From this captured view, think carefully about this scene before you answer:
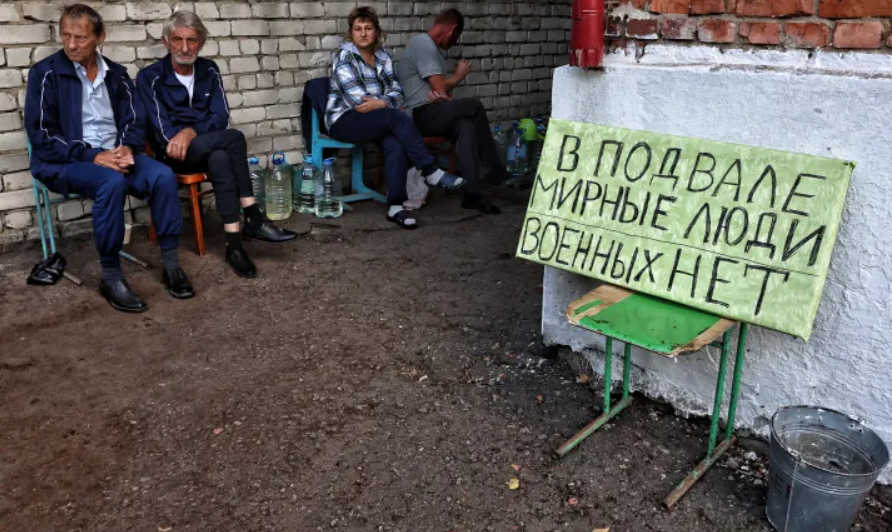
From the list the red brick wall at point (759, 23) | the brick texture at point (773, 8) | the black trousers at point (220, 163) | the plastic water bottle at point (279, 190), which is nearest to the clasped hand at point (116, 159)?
the black trousers at point (220, 163)

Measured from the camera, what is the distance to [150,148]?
503 centimetres

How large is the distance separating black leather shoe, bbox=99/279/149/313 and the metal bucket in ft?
10.5

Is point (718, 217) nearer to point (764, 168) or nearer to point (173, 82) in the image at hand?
point (764, 168)

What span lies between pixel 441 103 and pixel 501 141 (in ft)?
5.03

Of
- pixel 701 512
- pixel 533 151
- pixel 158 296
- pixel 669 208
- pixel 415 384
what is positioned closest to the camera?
pixel 701 512

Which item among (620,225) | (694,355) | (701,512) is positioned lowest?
(701,512)

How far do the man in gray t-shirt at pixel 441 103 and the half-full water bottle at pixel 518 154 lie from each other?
50.4 inches

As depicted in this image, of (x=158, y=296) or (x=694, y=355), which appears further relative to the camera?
(x=158, y=296)

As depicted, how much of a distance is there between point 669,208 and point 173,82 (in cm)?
330

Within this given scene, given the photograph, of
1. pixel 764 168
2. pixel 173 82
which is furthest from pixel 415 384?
pixel 173 82

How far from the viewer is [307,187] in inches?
238

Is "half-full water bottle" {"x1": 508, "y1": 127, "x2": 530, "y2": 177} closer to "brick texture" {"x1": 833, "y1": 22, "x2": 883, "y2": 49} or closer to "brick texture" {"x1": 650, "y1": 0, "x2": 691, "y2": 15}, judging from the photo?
"brick texture" {"x1": 650, "y1": 0, "x2": 691, "y2": 15}

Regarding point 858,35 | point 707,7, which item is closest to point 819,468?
point 858,35

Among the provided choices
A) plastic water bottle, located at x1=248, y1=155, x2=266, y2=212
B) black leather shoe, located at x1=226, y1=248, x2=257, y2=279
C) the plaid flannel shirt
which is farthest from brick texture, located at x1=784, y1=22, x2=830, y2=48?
plastic water bottle, located at x1=248, y1=155, x2=266, y2=212
